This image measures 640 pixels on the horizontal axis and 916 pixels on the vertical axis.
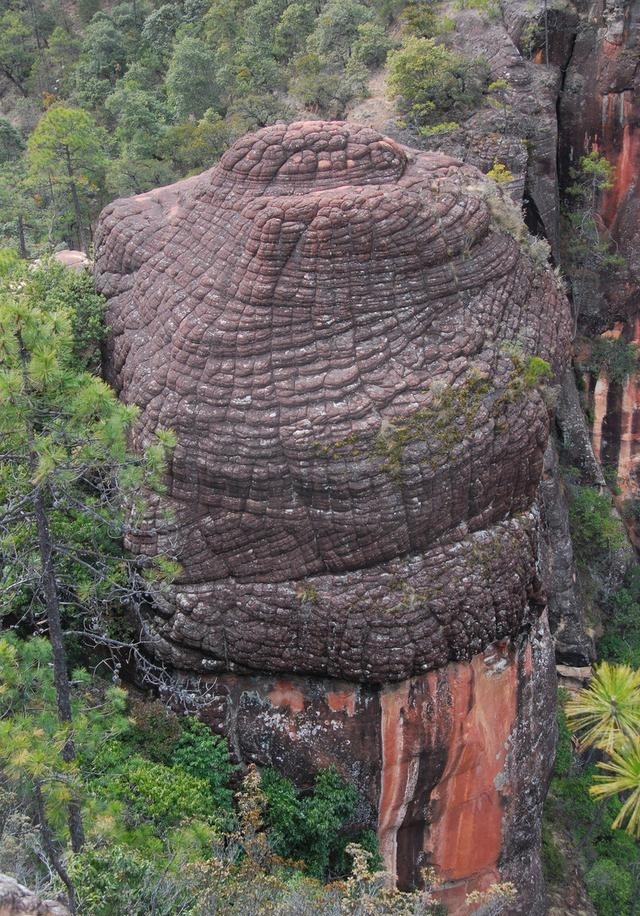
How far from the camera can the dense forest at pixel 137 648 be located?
27.4 ft

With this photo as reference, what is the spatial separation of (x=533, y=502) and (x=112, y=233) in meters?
9.34

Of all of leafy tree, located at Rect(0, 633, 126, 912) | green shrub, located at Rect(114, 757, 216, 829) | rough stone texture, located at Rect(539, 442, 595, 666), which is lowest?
rough stone texture, located at Rect(539, 442, 595, 666)

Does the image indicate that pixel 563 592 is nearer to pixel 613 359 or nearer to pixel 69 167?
pixel 613 359

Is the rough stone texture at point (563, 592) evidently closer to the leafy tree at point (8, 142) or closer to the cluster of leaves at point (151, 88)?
the cluster of leaves at point (151, 88)

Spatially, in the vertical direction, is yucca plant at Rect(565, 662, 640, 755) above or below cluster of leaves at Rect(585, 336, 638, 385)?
above

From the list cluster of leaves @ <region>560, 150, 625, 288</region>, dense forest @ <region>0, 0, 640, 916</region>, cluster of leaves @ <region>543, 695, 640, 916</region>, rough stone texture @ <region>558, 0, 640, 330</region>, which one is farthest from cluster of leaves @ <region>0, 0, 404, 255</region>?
cluster of leaves @ <region>543, 695, 640, 916</region>

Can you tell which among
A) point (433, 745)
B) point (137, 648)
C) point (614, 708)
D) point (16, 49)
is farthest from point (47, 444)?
point (16, 49)

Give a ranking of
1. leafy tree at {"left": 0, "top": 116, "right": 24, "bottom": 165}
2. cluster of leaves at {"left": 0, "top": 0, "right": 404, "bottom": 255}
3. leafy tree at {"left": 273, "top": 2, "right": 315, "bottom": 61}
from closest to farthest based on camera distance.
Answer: cluster of leaves at {"left": 0, "top": 0, "right": 404, "bottom": 255} < leafy tree at {"left": 273, "top": 2, "right": 315, "bottom": 61} < leafy tree at {"left": 0, "top": 116, "right": 24, "bottom": 165}

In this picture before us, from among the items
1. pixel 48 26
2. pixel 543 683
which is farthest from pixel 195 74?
pixel 543 683

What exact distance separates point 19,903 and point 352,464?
23.7 ft

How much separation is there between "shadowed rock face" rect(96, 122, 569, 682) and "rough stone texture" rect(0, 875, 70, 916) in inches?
241

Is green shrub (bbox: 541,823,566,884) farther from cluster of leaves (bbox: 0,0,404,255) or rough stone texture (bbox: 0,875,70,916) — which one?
cluster of leaves (bbox: 0,0,404,255)

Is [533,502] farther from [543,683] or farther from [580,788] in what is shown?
[580,788]

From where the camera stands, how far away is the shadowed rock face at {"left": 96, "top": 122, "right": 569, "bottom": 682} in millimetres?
12172
